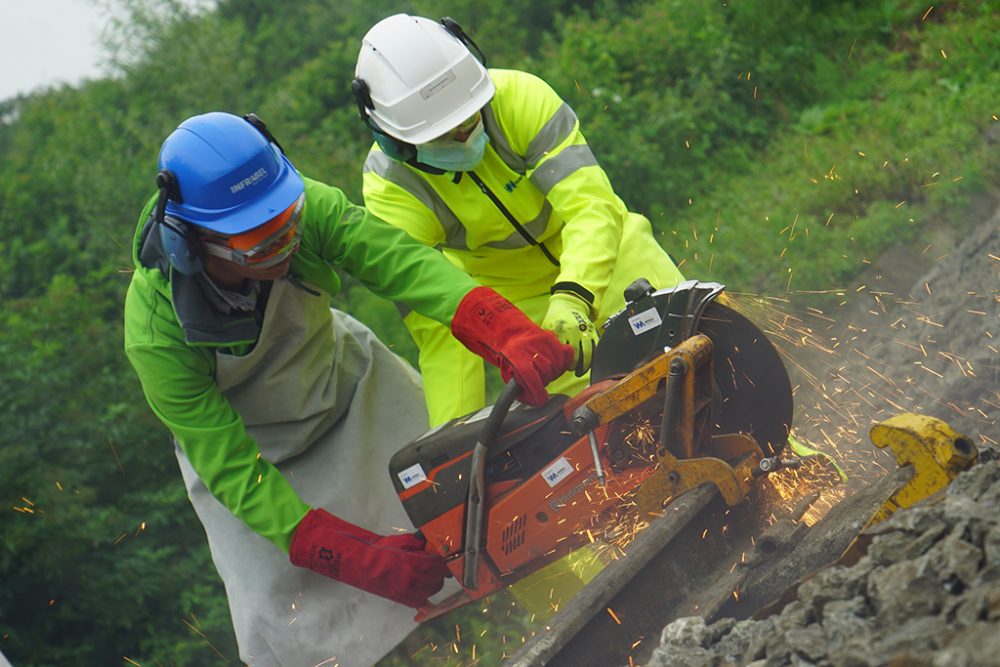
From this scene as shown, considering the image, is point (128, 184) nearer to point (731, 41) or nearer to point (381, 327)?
point (381, 327)

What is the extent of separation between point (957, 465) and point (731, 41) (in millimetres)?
6036

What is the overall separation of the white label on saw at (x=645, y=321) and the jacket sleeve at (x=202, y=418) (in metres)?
1.36

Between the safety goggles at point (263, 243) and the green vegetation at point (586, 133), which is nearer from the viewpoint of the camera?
the safety goggles at point (263, 243)

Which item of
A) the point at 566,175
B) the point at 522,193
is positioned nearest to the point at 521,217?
the point at 522,193

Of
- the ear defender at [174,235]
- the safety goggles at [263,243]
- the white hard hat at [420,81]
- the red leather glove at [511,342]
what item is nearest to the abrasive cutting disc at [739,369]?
the red leather glove at [511,342]

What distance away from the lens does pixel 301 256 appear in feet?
12.6

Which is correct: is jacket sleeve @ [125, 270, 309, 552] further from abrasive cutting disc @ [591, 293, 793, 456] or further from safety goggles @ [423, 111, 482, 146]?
abrasive cutting disc @ [591, 293, 793, 456]

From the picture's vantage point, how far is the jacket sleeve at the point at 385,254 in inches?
149

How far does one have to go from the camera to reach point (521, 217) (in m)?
4.14

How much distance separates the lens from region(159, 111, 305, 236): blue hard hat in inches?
135

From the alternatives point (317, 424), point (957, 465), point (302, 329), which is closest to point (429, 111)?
point (302, 329)

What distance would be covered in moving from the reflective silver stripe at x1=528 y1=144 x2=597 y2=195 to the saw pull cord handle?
87 cm

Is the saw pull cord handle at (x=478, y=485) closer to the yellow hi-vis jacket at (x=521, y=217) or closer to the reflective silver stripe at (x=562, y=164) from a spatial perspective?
the yellow hi-vis jacket at (x=521, y=217)

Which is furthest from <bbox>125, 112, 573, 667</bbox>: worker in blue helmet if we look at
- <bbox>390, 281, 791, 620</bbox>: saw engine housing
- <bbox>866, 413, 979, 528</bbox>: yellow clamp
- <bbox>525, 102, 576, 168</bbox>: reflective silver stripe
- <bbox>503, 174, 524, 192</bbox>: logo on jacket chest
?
<bbox>866, 413, 979, 528</bbox>: yellow clamp
